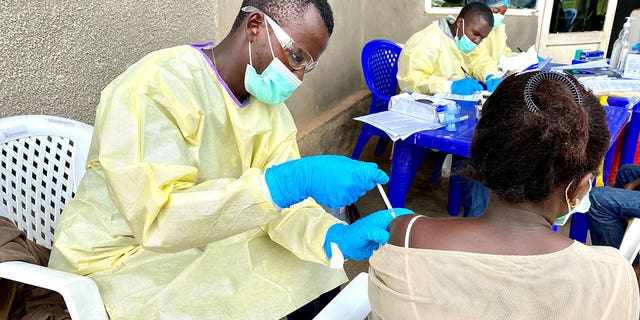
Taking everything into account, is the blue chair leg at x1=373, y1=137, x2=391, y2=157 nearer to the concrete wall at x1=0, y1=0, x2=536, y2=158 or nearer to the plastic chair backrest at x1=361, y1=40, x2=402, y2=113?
the plastic chair backrest at x1=361, y1=40, x2=402, y2=113

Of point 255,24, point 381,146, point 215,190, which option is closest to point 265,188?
point 215,190

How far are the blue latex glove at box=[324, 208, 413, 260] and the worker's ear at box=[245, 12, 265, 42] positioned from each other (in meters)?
0.58

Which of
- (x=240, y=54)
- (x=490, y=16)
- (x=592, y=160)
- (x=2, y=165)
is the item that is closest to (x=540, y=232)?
(x=592, y=160)

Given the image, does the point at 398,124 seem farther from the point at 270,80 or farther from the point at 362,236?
the point at 362,236

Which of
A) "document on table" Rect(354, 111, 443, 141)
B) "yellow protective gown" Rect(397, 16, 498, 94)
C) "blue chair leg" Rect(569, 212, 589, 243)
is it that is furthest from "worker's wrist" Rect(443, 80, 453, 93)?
"blue chair leg" Rect(569, 212, 589, 243)

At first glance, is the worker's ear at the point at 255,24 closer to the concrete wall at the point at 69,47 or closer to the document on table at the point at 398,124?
the concrete wall at the point at 69,47

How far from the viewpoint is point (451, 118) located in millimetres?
2070

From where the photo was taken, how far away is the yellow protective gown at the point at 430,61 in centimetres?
292

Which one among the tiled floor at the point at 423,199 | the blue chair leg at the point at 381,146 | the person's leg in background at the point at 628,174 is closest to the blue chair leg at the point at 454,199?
the tiled floor at the point at 423,199

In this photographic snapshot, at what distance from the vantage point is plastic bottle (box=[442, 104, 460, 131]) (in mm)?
2025

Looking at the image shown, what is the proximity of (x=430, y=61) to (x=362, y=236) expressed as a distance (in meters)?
2.19

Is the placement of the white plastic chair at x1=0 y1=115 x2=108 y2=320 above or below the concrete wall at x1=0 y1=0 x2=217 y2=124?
below

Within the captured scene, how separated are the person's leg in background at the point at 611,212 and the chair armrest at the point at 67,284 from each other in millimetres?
1956

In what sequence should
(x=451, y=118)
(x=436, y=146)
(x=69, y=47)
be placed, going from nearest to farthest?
(x=69, y=47) → (x=436, y=146) → (x=451, y=118)
